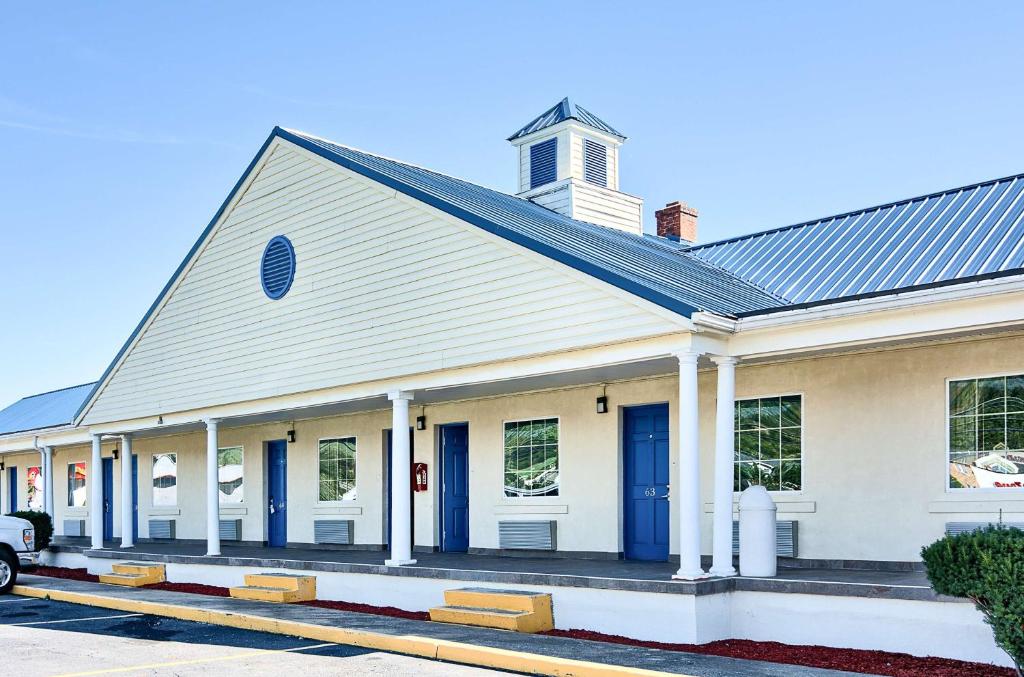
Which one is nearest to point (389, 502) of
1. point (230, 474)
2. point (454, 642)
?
point (230, 474)

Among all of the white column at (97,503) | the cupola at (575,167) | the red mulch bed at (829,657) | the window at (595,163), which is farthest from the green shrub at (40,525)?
the red mulch bed at (829,657)

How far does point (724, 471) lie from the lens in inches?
448

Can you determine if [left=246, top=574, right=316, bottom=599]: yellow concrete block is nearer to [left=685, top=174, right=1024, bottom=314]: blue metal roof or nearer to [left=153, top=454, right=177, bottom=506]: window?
[left=685, top=174, right=1024, bottom=314]: blue metal roof

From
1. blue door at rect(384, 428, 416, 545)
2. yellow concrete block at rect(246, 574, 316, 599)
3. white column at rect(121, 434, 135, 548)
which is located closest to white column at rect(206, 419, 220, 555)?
yellow concrete block at rect(246, 574, 316, 599)

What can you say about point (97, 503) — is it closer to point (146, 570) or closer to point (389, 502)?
point (146, 570)

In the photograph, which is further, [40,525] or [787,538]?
[40,525]

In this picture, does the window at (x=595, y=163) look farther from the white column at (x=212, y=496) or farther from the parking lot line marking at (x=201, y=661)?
the parking lot line marking at (x=201, y=661)

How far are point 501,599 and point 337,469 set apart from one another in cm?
813

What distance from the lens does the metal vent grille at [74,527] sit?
89.6 feet

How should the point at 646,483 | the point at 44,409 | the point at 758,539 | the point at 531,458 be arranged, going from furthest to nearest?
the point at 44,409 < the point at 531,458 < the point at 646,483 < the point at 758,539

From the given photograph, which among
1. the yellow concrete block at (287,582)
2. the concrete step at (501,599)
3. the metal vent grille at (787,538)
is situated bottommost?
the yellow concrete block at (287,582)

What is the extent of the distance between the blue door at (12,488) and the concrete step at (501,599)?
21.8 meters

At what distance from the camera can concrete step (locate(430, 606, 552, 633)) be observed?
11.5m

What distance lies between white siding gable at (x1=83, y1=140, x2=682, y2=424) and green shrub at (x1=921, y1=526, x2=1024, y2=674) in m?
3.59
